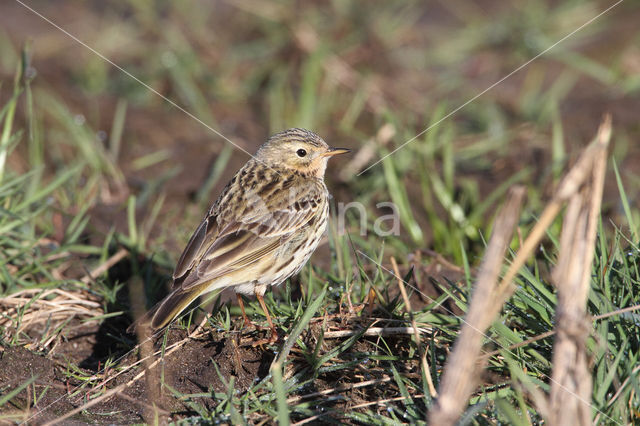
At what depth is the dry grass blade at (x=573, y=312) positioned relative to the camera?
2.79m

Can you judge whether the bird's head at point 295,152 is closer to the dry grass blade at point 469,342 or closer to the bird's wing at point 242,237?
the bird's wing at point 242,237

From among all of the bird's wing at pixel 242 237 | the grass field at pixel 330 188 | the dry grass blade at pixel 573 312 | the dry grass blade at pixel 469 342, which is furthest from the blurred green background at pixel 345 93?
the dry grass blade at pixel 469 342

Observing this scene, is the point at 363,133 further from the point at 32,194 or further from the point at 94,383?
the point at 94,383

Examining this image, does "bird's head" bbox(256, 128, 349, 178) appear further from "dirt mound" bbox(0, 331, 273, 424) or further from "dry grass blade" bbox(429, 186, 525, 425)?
"dry grass blade" bbox(429, 186, 525, 425)

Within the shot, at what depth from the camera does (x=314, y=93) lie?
27.8ft

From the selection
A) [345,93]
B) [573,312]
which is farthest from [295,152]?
[345,93]

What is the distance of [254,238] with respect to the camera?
4.77 metres

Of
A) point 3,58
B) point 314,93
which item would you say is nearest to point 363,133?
point 314,93

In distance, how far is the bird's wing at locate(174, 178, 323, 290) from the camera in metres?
4.50

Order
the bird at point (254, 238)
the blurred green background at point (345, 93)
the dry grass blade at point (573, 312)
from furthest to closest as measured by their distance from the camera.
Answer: the blurred green background at point (345, 93) → the bird at point (254, 238) → the dry grass blade at point (573, 312)

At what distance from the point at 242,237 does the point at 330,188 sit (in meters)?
2.60

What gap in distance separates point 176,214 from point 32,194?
142 centimetres

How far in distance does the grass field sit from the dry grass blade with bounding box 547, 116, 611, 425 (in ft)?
0.40

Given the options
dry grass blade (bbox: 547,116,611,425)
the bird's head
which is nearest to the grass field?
dry grass blade (bbox: 547,116,611,425)
